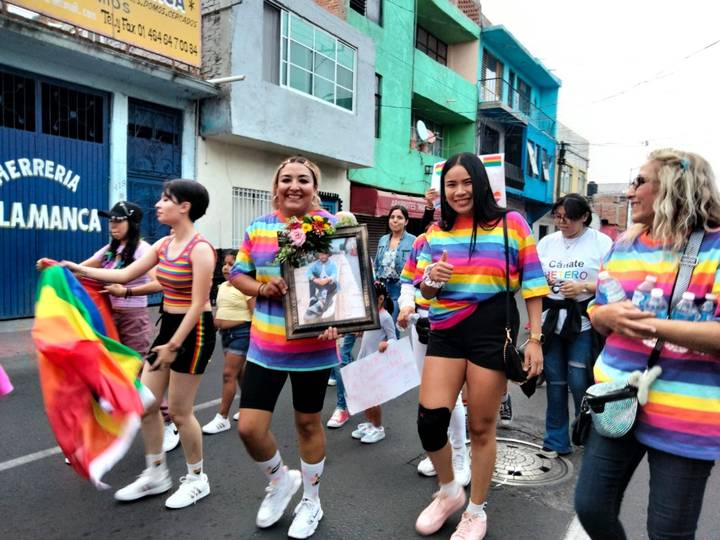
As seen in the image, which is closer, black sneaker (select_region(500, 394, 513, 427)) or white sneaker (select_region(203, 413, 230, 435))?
white sneaker (select_region(203, 413, 230, 435))

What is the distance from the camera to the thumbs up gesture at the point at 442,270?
2.62m

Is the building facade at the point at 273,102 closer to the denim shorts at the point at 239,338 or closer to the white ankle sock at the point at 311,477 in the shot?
the denim shorts at the point at 239,338

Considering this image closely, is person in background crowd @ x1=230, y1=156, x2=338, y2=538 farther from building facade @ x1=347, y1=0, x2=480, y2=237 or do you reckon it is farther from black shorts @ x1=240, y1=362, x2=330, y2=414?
building facade @ x1=347, y1=0, x2=480, y2=237

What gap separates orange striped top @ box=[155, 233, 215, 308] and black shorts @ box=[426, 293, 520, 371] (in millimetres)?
1488

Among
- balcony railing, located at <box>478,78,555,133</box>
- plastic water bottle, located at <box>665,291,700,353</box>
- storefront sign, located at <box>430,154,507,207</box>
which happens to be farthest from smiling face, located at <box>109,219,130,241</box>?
balcony railing, located at <box>478,78,555,133</box>

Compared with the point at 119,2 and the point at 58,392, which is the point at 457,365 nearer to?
the point at 58,392

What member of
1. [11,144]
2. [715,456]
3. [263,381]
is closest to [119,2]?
[11,144]

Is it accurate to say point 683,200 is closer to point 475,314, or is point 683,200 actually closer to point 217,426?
point 475,314

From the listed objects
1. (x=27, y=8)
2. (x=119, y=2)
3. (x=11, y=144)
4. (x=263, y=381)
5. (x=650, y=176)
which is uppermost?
(x=119, y=2)

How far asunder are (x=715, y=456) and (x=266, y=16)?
1297 cm

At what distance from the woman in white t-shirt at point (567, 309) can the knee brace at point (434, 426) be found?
1.58 m

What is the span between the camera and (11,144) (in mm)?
8867

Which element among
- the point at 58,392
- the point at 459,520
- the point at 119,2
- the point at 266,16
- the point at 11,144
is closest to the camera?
the point at 58,392

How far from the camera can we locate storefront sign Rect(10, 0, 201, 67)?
28.8 ft
